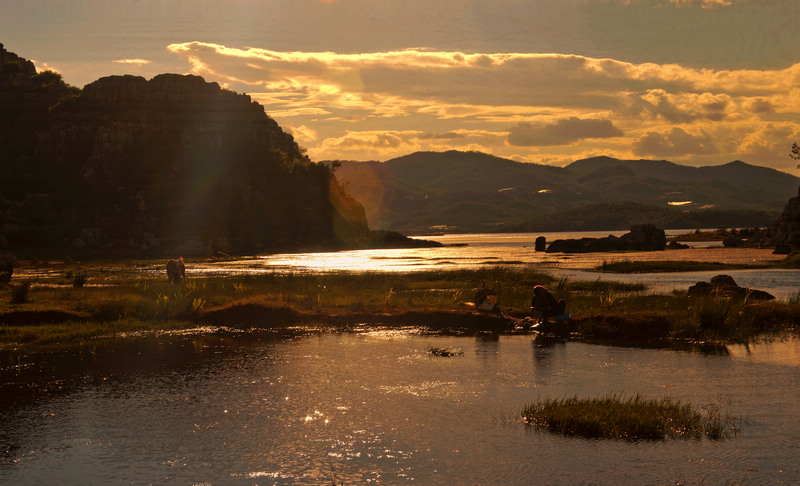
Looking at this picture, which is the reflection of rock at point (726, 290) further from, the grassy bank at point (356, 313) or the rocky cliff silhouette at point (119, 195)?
the rocky cliff silhouette at point (119, 195)

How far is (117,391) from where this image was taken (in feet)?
66.3

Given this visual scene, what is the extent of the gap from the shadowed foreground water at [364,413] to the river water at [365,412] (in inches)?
2.4

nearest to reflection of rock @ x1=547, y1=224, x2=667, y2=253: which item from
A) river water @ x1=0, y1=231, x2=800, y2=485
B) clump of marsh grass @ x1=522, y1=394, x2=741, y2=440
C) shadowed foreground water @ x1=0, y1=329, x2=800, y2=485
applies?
shadowed foreground water @ x1=0, y1=329, x2=800, y2=485

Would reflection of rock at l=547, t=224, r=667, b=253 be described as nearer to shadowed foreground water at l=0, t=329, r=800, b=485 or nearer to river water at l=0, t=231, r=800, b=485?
shadowed foreground water at l=0, t=329, r=800, b=485

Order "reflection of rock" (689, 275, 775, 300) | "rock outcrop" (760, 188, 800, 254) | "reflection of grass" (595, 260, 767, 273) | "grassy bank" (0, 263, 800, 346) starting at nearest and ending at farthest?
"grassy bank" (0, 263, 800, 346) → "reflection of rock" (689, 275, 775, 300) → "reflection of grass" (595, 260, 767, 273) → "rock outcrop" (760, 188, 800, 254)

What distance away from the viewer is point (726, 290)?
39656mm

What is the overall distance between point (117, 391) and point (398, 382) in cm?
842

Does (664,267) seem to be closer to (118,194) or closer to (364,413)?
(364,413)

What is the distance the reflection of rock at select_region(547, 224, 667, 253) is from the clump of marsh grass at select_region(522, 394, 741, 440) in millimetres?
120873

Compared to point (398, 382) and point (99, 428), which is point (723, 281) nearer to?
point (398, 382)

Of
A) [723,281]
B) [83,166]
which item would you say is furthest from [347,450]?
[83,166]

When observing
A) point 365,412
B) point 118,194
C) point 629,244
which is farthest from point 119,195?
point 365,412

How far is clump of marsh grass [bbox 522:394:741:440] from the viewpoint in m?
15.6

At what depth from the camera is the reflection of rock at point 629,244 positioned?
134 m
